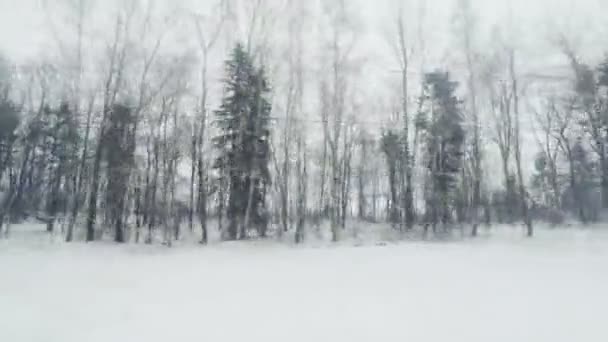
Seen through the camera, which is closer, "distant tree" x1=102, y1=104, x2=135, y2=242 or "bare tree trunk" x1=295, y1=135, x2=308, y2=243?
"bare tree trunk" x1=295, y1=135, x2=308, y2=243

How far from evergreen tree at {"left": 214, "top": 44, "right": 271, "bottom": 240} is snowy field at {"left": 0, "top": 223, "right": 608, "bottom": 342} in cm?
686

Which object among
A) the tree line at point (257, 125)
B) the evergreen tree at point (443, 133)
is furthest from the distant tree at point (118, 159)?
the evergreen tree at point (443, 133)

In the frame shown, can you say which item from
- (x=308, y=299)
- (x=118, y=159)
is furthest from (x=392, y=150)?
(x=308, y=299)

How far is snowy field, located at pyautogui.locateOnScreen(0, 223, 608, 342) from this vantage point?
4.11 meters

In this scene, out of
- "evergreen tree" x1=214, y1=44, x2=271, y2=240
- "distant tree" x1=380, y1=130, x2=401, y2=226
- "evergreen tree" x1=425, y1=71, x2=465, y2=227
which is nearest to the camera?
"evergreen tree" x1=214, y1=44, x2=271, y2=240

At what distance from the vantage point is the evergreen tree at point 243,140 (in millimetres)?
16219

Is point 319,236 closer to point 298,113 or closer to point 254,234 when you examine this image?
point 254,234

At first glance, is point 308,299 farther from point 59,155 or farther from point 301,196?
point 59,155

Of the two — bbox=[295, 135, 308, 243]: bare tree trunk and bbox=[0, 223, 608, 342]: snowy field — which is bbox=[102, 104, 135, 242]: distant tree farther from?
bbox=[295, 135, 308, 243]: bare tree trunk

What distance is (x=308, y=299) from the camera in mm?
5402

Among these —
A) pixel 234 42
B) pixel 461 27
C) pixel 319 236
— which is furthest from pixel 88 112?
pixel 461 27

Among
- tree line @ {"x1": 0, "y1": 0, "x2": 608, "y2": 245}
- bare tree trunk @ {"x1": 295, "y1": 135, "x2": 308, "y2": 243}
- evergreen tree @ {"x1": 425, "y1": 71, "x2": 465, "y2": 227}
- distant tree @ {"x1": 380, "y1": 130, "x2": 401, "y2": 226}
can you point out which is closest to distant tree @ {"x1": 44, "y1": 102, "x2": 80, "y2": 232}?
tree line @ {"x1": 0, "y1": 0, "x2": 608, "y2": 245}

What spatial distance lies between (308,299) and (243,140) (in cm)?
1228

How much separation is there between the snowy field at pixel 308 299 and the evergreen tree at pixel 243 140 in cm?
686
